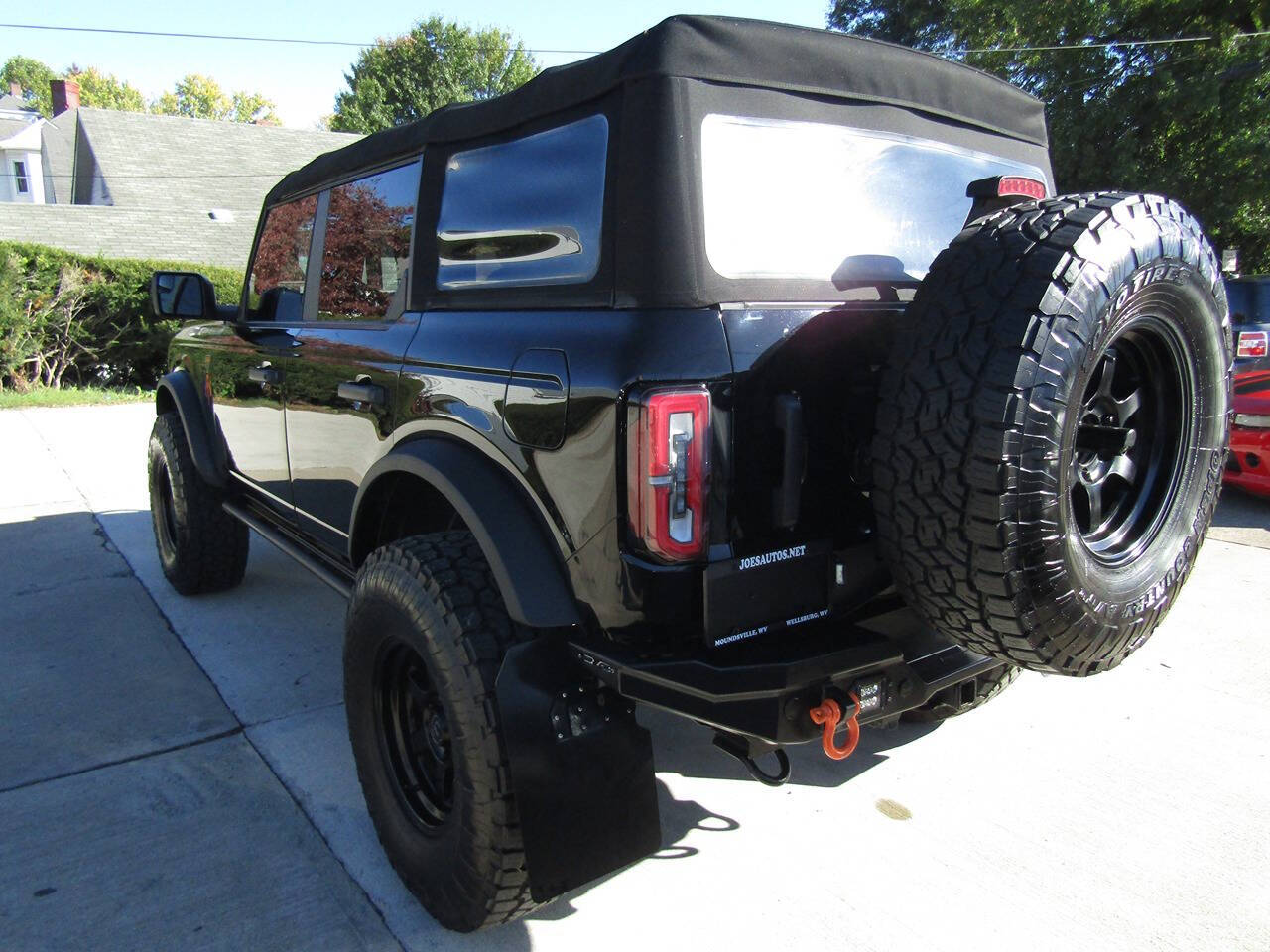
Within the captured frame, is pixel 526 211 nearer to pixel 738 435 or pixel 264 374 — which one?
pixel 738 435

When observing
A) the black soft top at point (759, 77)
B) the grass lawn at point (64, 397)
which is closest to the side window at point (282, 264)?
the black soft top at point (759, 77)

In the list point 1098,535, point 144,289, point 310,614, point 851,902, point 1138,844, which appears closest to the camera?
point 1098,535

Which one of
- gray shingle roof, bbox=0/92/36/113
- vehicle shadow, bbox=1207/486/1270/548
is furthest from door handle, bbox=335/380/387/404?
gray shingle roof, bbox=0/92/36/113

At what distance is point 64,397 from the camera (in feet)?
40.2

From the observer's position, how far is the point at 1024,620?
1.77 metres

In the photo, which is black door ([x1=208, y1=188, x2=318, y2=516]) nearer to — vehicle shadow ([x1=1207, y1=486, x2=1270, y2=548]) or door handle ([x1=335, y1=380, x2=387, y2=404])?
door handle ([x1=335, y1=380, x2=387, y2=404])

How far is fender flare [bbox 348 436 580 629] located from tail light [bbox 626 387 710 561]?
0.29 metres

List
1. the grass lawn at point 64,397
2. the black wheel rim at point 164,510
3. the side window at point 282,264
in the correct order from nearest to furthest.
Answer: the side window at point 282,264, the black wheel rim at point 164,510, the grass lawn at point 64,397

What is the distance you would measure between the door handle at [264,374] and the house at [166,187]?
60.5 ft

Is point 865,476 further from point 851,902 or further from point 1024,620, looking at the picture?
point 851,902

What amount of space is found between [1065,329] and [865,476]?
0.49m

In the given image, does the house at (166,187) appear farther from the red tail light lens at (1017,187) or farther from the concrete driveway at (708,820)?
the red tail light lens at (1017,187)

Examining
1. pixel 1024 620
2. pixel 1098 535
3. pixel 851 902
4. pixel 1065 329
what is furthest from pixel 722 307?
pixel 851 902

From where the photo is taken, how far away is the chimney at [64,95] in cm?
4231
